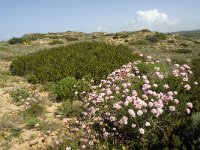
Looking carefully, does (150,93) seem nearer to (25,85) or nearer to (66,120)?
(66,120)

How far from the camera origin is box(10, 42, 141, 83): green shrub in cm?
1279

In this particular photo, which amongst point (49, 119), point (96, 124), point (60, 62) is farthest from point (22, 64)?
point (96, 124)

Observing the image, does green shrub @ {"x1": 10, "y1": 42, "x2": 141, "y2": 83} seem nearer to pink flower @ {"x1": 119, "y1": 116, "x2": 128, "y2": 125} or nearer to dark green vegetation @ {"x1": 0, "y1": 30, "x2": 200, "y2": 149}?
dark green vegetation @ {"x1": 0, "y1": 30, "x2": 200, "y2": 149}

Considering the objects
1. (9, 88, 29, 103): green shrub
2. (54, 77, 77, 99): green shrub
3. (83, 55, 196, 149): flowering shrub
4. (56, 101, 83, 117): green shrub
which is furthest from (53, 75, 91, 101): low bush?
(83, 55, 196, 149): flowering shrub

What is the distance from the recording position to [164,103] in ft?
22.8

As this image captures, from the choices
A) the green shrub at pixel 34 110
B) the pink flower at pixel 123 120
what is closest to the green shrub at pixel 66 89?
the green shrub at pixel 34 110

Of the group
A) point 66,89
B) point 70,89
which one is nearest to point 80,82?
point 70,89

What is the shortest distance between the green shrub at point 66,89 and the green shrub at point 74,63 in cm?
122

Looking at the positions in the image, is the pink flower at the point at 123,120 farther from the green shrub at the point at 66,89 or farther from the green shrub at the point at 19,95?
the green shrub at the point at 19,95

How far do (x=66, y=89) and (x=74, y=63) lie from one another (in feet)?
11.2

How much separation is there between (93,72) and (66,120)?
172 inches

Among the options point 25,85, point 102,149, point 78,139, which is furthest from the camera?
point 25,85

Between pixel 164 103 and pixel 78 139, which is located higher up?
pixel 164 103

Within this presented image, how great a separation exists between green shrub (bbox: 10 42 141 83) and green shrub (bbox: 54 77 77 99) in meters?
1.22
